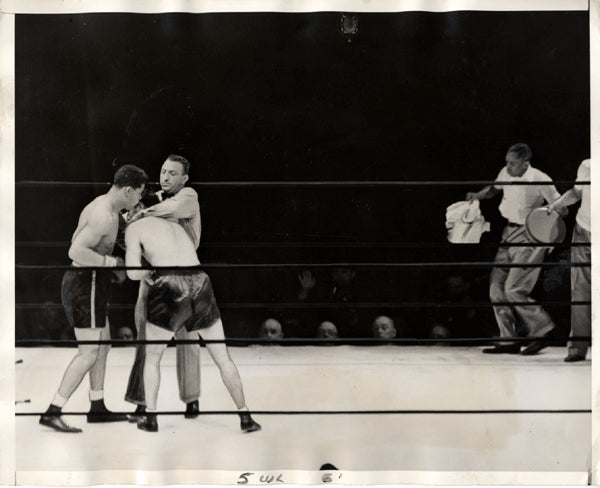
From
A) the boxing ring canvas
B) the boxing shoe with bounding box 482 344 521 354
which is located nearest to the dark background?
the boxing ring canvas

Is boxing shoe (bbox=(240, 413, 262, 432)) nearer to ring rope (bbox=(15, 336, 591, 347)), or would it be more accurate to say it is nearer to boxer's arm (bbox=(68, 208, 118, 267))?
ring rope (bbox=(15, 336, 591, 347))

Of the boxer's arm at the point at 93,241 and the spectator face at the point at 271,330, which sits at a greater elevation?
the boxer's arm at the point at 93,241

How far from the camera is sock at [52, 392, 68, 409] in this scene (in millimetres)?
1608

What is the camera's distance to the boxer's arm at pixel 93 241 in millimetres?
1612

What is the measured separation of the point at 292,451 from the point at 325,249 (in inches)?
16.3

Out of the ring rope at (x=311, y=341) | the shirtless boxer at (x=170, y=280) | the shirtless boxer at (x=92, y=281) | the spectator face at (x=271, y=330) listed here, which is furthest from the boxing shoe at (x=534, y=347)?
the shirtless boxer at (x=92, y=281)

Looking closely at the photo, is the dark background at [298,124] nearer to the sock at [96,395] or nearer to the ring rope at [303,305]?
the ring rope at [303,305]

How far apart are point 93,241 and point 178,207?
19 cm

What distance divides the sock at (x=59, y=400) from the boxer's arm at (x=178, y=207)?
1.33ft

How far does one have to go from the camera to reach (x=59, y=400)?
161cm

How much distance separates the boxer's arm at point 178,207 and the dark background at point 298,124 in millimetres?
23

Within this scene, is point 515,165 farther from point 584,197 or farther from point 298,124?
point 298,124

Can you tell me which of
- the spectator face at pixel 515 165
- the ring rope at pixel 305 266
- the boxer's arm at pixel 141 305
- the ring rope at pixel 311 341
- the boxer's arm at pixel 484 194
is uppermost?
the spectator face at pixel 515 165

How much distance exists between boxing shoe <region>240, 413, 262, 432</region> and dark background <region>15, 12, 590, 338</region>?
0.17 meters
